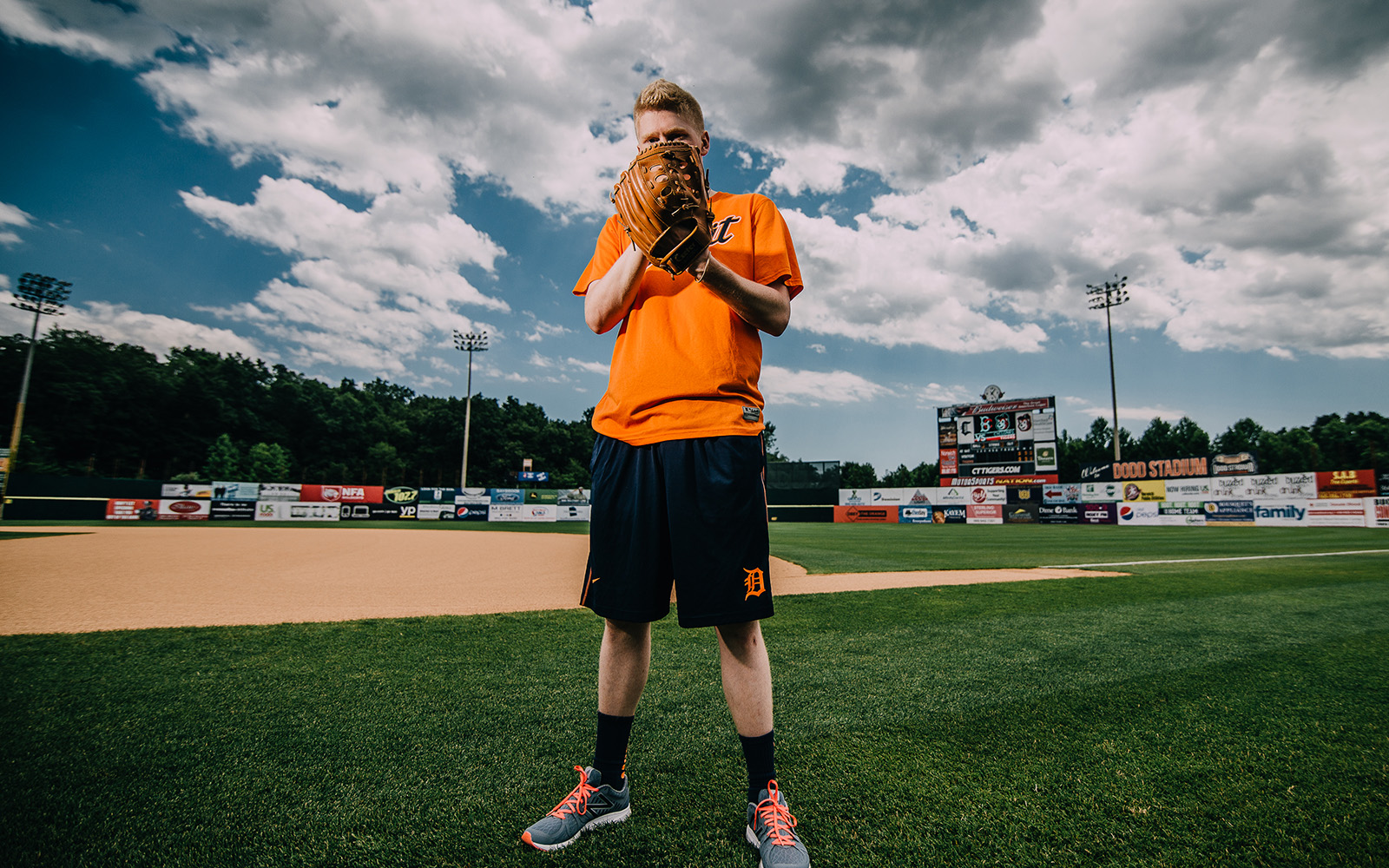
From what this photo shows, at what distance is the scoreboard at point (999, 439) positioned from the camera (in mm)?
26844

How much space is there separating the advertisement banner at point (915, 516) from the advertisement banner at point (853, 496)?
6.24 ft

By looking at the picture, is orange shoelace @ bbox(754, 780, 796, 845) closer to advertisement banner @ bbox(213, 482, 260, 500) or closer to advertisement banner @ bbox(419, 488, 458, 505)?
advertisement banner @ bbox(419, 488, 458, 505)

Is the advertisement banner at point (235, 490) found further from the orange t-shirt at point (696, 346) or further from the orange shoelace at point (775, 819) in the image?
the orange shoelace at point (775, 819)

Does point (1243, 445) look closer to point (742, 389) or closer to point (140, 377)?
point (742, 389)

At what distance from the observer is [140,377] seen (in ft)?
134

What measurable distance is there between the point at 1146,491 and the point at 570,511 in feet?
89.1

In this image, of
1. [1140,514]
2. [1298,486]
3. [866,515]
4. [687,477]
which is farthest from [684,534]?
[866,515]

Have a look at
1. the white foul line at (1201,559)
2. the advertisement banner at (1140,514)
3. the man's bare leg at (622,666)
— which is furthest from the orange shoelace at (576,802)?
the advertisement banner at (1140,514)

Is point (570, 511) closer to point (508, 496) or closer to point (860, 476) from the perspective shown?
point (508, 496)

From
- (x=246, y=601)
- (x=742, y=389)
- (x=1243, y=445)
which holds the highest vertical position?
(x=1243, y=445)

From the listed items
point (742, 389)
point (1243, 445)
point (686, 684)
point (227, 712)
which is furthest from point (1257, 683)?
point (1243, 445)

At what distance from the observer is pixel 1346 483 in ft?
71.8

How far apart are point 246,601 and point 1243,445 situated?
79.1m

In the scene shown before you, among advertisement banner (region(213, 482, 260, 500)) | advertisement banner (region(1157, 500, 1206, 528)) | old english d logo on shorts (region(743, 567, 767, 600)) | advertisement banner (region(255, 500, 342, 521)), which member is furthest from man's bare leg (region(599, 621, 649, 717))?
advertisement banner (region(1157, 500, 1206, 528))
